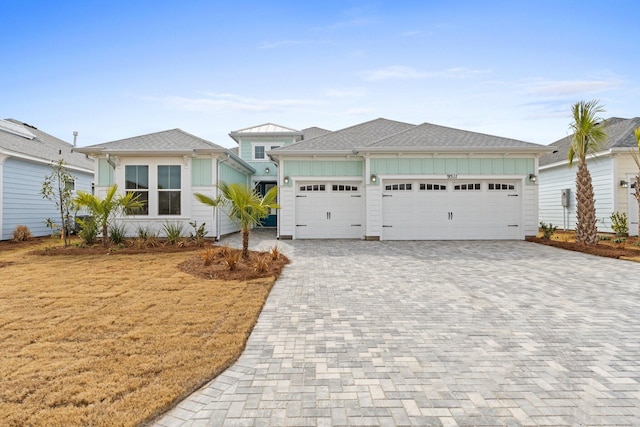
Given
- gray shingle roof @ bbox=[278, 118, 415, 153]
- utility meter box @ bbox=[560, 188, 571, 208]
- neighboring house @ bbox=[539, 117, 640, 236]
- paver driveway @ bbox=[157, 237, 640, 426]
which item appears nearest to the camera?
paver driveway @ bbox=[157, 237, 640, 426]

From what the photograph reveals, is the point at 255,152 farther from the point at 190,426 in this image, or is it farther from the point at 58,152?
the point at 190,426

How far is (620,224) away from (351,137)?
35.2 feet

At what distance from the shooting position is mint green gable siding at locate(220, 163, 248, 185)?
12797 mm

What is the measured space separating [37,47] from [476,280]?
45.5 feet

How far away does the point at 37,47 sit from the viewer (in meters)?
9.85

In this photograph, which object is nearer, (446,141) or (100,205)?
(100,205)

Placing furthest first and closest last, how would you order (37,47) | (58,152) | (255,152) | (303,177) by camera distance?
(255,152) → (58,152) → (303,177) → (37,47)

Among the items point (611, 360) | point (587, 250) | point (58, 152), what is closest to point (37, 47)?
point (58, 152)

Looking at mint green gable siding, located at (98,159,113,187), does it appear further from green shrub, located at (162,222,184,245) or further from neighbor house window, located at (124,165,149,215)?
green shrub, located at (162,222,184,245)

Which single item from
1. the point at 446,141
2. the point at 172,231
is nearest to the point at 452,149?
the point at 446,141

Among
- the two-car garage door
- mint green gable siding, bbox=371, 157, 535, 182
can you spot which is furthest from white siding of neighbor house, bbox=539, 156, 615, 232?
the two-car garage door

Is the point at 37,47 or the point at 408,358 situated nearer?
the point at 408,358

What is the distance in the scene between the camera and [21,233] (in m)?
11.7

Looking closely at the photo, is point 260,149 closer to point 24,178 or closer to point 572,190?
point 24,178
